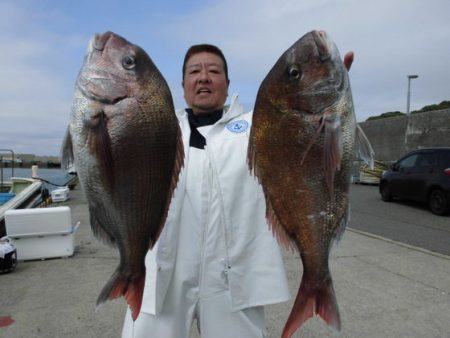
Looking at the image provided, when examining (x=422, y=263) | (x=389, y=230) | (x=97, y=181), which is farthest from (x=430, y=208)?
(x=97, y=181)

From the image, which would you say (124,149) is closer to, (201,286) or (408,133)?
(201,286)

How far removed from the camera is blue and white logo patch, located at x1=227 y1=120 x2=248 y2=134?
101 inches

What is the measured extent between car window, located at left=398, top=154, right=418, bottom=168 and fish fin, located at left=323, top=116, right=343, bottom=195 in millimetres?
12354

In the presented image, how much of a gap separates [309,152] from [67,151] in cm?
106

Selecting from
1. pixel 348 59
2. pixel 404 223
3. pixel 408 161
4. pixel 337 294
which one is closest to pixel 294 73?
pixel 348 59

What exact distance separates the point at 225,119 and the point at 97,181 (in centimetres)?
99

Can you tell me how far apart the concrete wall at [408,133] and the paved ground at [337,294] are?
1281 centimetres

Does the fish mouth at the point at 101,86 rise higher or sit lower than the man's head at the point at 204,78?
lower

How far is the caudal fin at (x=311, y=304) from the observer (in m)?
2.00

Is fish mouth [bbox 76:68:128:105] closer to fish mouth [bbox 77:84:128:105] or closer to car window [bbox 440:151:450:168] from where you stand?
fish mouth [bbox 77:84:128:105]

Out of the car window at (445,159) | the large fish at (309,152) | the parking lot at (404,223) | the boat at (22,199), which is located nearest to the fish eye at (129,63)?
the large fish at (309,152)

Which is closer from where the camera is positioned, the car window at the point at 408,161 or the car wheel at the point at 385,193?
the car window at the point at 408,161

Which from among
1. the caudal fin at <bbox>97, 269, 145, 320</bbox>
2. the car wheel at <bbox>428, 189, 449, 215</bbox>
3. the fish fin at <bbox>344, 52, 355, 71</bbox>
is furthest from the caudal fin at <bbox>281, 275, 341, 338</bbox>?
the car wheel at <bbox>428, 189, 449, 215</bbox>

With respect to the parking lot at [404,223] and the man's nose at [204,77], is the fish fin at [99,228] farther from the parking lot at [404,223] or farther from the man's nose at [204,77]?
the parking lot at [404,223]
